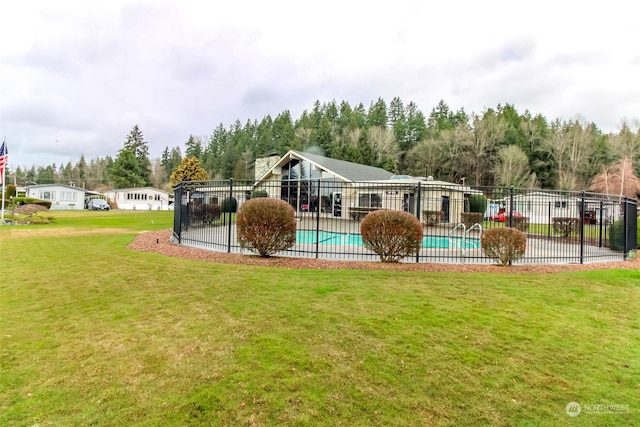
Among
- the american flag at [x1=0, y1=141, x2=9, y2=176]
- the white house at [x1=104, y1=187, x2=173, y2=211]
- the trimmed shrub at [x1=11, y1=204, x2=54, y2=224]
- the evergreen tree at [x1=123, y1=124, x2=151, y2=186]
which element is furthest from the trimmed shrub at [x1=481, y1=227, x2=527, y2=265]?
the evergreen tree at [x1=123, y1=124, x2=151, y2=186]

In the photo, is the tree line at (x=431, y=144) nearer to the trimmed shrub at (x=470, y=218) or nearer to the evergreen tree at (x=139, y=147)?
the evergreen tree at (x=139, y=147)

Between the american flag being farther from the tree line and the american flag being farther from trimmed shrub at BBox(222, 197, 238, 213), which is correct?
the tree line

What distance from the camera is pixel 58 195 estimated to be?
1697 inches

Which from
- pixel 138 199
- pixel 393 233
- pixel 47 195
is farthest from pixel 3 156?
pixel 138 199

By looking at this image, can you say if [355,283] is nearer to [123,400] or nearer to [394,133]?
[123,400]

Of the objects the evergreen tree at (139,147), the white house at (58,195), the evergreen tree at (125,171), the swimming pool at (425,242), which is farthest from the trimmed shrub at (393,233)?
the evergreen tree at (139,147)

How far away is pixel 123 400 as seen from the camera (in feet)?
8.03

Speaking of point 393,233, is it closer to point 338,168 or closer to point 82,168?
point 338,168

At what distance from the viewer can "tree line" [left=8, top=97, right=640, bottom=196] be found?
137ft

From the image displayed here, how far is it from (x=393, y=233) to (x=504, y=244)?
2.84 meters

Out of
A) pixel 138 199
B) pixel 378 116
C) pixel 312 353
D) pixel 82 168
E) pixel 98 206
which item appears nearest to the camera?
pixel 312 353

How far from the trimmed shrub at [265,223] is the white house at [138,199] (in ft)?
157

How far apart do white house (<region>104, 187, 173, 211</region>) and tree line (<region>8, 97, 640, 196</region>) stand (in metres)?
10.1

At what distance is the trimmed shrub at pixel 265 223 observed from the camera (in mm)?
8359
